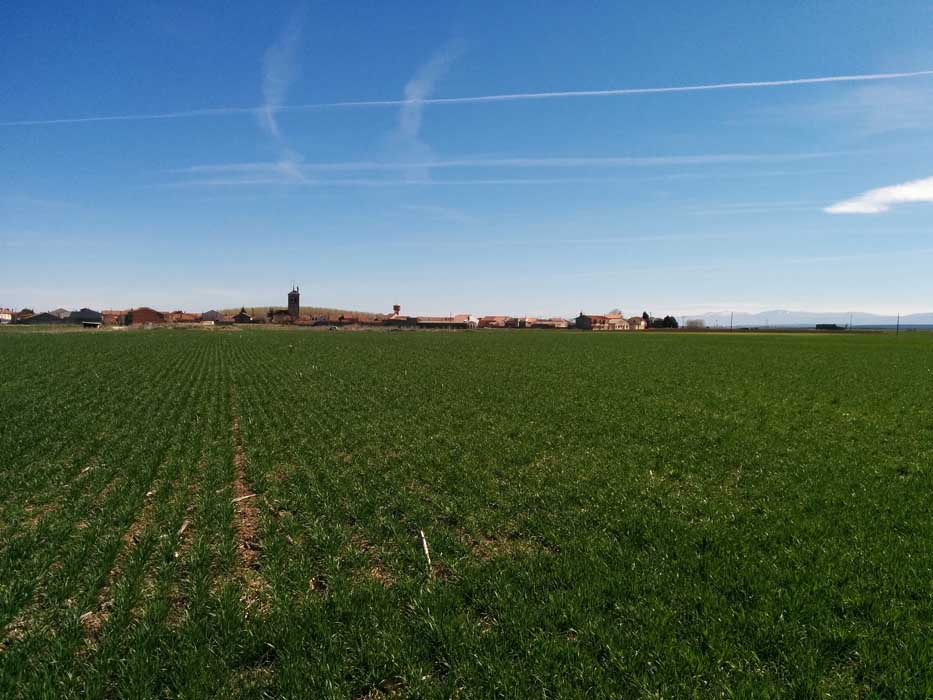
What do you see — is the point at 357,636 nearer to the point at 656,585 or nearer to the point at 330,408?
the point at 656,585

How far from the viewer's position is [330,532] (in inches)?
336

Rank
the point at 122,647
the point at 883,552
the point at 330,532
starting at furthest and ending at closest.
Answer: the point at 330,532 < the point at 883,552 < the point at 122,647

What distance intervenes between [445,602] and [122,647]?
11.9ft

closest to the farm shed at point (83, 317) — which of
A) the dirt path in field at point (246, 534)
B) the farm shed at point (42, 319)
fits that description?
the farm shed at point (42, 319)

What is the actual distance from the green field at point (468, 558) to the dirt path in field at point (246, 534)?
71 millimetres

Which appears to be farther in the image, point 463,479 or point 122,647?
point 463,479

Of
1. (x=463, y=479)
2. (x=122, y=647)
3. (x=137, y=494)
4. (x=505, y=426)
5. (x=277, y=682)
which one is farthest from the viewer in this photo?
(x=505, y=426)

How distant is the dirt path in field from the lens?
6.85m

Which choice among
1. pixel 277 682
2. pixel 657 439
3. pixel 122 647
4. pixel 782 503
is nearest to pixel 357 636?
pixel 277 682

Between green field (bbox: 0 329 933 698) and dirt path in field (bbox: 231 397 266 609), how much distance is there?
0.07 meters

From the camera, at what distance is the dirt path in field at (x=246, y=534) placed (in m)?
6.85

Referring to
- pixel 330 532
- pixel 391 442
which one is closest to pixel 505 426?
pixel 391 442

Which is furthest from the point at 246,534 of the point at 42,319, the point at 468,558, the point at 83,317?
the point at 42,319

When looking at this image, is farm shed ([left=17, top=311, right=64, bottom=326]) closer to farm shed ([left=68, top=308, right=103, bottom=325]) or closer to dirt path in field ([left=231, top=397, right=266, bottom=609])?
farm shed ([left=68, top=308, right=103, bottom=325])
